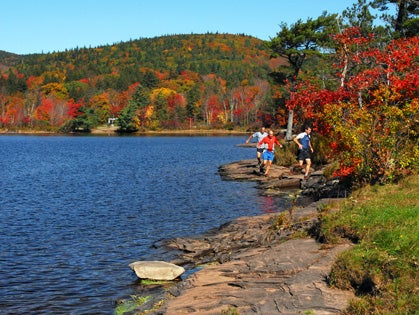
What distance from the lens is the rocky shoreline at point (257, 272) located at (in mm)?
8406

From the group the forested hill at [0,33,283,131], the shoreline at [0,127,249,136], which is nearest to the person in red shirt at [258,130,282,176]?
the forested hill at [0,33,283,131]

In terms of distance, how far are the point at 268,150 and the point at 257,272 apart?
1898 cm

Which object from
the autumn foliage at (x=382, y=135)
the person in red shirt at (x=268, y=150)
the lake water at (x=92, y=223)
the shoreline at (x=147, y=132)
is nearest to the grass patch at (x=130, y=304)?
the lake water at (x=92, y=223)

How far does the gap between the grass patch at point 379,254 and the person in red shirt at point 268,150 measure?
49.3ft

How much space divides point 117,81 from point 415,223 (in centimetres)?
15952

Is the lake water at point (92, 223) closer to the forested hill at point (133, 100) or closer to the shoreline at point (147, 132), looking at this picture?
the forested hill at point (133, 100)

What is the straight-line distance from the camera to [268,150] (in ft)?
95.5

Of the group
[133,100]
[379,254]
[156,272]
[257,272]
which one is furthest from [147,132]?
[379,254]

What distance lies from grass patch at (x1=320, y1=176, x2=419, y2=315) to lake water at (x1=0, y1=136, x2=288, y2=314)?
208 inches

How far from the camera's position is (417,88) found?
60.7 feet

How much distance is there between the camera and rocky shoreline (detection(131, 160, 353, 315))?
8.41m

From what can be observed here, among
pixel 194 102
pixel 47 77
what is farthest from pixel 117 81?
pixel 194 102

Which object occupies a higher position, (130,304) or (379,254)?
(379,254)

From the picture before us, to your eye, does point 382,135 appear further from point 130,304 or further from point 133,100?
point 133,100
